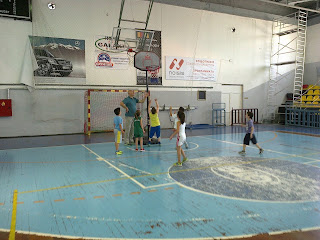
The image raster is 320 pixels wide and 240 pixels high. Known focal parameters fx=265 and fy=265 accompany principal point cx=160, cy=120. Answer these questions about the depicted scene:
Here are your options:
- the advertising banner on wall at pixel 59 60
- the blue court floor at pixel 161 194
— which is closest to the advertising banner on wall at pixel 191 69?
the advertising banner on wall at pixel 59 60

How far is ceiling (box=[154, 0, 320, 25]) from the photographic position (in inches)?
669

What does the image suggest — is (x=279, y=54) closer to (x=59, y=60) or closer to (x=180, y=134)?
(x=59, y=60)

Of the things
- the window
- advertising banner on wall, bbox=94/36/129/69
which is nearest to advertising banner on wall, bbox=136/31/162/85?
advertising banner on wall, bbox=94/36/129/69

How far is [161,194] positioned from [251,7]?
722 inches

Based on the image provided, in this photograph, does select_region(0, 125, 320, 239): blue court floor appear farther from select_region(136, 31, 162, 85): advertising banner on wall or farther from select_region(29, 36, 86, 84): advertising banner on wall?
select_region(136, 31, 162, 85): advertising banner on wall

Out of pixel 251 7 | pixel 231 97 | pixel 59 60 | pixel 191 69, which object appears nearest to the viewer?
pixel 59 60

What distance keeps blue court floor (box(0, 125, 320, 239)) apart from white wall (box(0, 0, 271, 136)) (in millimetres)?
7237

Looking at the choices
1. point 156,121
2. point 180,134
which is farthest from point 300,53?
point 180,134

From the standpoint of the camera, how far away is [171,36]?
16.4 m

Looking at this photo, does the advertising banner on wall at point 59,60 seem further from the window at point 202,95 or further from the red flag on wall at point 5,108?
the window at point 202,95

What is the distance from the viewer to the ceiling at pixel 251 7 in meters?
17.0

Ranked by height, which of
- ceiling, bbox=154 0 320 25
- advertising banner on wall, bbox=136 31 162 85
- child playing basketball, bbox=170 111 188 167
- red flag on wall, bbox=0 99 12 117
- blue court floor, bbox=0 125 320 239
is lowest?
blue court floor, bbox=0 125 320 239

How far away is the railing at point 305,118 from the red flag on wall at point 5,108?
16.4m

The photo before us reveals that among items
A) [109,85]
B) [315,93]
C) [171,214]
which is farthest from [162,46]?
[171,214]
